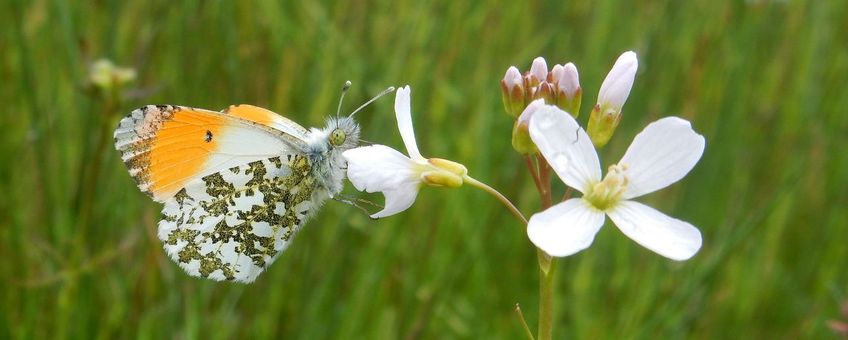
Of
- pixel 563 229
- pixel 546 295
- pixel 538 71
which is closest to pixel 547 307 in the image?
pixel 546 295

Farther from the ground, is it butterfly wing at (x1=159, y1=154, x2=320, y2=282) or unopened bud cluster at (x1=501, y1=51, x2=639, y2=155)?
butterfly wing at (x1=159, y1=154, x2=320, y2=282)

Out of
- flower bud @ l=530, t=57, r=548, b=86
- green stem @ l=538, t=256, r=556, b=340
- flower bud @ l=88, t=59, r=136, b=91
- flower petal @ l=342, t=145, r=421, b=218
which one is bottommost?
green stem @ l=538, t=256, r=556, b=340

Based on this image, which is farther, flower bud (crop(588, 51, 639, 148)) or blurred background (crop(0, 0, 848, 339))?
blurred background (crop(0, 0, 848, 339))

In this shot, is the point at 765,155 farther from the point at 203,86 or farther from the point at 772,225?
the point at 203,86

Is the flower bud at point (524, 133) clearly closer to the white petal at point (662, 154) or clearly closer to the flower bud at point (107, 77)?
the white petal at point (662, 154)

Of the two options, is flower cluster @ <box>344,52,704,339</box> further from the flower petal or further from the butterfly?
the butterfly

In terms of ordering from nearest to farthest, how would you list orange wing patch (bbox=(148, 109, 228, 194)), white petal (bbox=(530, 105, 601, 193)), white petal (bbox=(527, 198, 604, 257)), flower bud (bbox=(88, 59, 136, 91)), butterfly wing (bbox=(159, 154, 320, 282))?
white petal (bbox=(527, 198, 604, 257)) < white petal (bbox=(530, 105, 601, 193)) < butterfly wing (bbox=(159, 154, 320, 282)) < orange wing patch (bbox=(148, 109, 228, 194)) < flower bud (bbox=(88, 59, 136, 91))

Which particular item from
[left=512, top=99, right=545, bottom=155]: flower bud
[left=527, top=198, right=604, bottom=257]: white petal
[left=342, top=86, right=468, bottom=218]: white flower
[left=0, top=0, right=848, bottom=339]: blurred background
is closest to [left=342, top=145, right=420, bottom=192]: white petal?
[left=342, top=86, right=468, bottom=218]: white flower
